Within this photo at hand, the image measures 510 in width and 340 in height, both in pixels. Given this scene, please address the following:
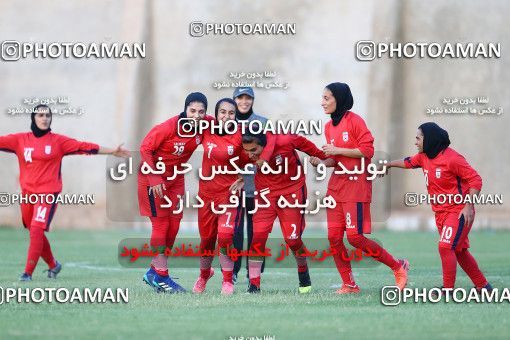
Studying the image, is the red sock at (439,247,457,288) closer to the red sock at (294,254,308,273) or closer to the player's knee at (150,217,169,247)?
the red sock at (294,254,308,273)

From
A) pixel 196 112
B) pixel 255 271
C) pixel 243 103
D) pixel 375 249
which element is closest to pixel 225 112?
pixel 196 112

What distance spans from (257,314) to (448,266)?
2.42 meters

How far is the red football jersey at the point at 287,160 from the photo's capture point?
39.7 feet

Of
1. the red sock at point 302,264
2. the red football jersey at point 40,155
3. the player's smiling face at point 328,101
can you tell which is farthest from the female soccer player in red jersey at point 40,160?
the player's smiling face at point 328,101

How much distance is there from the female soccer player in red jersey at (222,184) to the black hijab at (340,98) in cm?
99

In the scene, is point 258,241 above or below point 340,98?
Answer: below

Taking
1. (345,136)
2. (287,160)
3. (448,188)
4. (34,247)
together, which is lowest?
(34,247)

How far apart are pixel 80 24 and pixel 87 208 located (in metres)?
4.14

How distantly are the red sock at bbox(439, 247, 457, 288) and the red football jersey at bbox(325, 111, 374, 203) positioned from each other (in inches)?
37.2

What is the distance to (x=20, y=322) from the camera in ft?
31.3

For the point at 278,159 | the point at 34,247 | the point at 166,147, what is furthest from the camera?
the point at 34,247

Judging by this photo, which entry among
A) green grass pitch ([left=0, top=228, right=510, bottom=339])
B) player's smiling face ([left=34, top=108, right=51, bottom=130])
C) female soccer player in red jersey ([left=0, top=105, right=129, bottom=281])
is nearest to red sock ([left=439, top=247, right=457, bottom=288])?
green grass pitch ([left=0, top=228, right=510, bottom=339])

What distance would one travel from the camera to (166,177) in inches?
489

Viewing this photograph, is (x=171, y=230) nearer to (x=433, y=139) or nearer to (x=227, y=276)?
(x=227, y=276)
